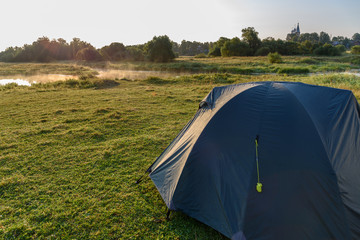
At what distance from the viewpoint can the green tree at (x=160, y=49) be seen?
160 ft

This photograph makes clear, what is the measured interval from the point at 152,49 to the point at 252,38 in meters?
32.5

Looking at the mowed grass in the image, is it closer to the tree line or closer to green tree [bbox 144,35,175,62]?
green tree [bbox 144,35,175,62]

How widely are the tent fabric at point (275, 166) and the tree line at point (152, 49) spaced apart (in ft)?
156

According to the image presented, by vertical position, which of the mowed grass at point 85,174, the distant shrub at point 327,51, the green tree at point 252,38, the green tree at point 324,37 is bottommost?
the mowed grass at point 85,174

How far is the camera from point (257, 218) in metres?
2.67

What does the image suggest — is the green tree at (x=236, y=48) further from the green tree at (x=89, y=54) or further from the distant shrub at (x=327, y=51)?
the green tree at (x=89, y=54)

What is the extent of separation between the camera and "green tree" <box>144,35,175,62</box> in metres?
48.8

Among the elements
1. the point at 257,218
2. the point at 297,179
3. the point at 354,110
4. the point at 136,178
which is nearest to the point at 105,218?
the point at 136,178

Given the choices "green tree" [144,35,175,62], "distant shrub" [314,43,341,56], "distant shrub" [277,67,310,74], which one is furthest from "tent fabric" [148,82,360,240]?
"distant shrub" [314,43,341,56]

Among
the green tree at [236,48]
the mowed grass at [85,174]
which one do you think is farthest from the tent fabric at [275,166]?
the green tree at [236,48]

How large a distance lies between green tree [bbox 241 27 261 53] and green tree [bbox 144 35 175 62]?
2749 centimetres

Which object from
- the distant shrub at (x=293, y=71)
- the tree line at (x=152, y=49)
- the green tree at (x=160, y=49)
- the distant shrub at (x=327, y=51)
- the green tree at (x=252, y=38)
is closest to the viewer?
the distant shrub at (x=293, y=71)

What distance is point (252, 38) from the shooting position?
62.8 meters

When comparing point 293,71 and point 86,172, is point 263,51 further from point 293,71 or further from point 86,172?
point 86,172
